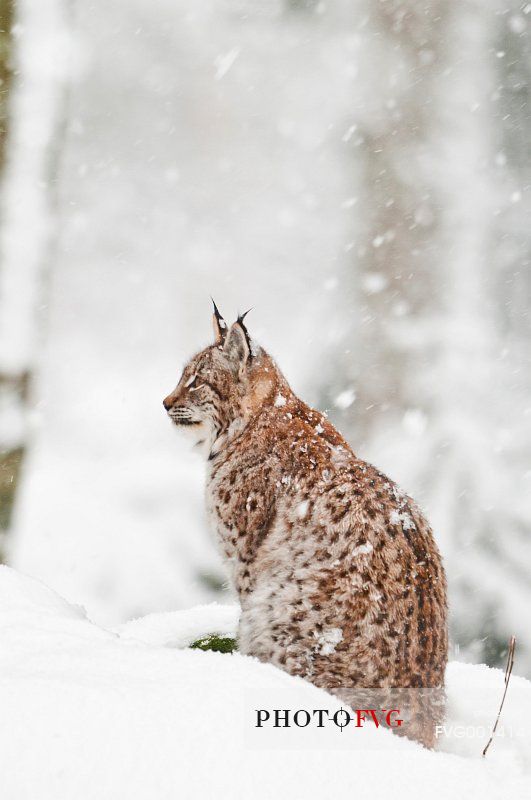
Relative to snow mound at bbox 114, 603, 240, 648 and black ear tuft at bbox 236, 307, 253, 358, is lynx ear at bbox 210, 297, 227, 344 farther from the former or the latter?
snow mound at bbox 114, 603, 240, 648

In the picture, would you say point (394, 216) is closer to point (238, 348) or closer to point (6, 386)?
point (238, 348)

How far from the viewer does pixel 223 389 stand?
3.70 metres

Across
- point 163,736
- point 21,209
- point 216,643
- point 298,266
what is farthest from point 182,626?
point 298,266

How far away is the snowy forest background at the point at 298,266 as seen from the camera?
23.9ft

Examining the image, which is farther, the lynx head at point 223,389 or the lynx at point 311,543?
the lynx head at point 223,389

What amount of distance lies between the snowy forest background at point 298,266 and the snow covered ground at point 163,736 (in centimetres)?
464

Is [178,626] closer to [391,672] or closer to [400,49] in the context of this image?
[391,672]

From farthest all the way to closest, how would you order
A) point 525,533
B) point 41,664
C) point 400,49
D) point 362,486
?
point 400,49
point 525,533
point 362,486
point 41,664

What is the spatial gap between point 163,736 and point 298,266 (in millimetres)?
7788

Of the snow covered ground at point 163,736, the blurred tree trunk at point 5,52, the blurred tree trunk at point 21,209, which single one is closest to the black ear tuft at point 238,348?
the blurred tree trunk at point 21,209

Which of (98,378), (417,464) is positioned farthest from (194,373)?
(98,378)

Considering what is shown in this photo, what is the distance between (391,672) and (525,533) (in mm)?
5182

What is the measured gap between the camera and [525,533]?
289 inches

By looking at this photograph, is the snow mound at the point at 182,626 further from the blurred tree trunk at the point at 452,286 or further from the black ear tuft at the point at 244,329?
the blurred tree trunk at the point at 452,286
